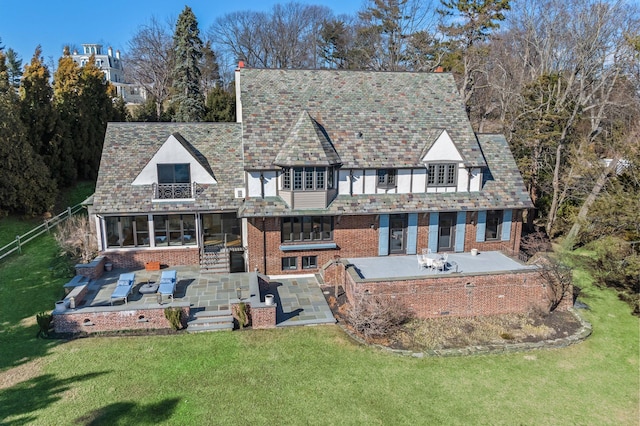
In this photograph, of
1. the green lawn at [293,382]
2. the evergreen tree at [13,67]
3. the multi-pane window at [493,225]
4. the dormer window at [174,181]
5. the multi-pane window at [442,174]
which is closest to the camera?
the green lawn at [293,382]

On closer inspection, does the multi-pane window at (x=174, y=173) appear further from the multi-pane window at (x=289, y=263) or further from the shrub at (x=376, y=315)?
the shrub at (x=376, y=315)

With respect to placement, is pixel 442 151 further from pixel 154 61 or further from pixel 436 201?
pixel 154 61

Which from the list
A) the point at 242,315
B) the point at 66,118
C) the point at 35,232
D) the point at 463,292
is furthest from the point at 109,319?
the point at 66,118

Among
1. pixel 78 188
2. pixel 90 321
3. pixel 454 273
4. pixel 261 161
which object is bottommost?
pixel 90 321

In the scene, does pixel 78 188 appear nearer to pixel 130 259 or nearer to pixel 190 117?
pixel 190 117

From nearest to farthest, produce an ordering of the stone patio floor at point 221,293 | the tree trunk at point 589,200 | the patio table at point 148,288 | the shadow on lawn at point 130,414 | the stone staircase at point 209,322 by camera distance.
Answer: the shadow on lawn at point 130,414 → the stone staircase at point 209,322 → the stone patio floor at point 221,293 → the patio table at point 148,288 → the tree trunk at point 589,200

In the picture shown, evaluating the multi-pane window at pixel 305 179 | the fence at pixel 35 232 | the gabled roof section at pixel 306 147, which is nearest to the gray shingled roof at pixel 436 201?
the multi-pane window at pixel 305 179

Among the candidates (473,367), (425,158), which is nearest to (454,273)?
(473,367)
